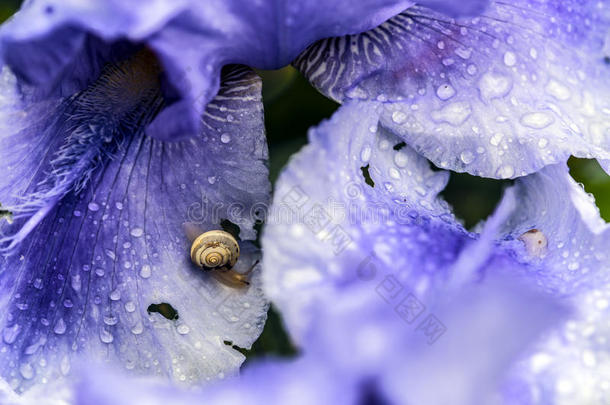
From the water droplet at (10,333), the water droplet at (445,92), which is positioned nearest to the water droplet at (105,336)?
the water droplet at (10,333)

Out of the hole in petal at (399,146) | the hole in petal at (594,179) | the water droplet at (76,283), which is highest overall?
the hole in petal at (399,146)

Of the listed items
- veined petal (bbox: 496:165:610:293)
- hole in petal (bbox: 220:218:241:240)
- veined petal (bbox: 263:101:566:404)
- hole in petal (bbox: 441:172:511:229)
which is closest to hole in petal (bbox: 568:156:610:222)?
hole in petal (bbox: 441:172:511:229)

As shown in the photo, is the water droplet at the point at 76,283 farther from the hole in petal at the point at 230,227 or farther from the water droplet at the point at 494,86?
the water droplet at the point at 494,86

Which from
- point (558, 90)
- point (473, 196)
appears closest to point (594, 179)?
point (473, 196)

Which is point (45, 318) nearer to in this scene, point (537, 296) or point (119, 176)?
point (119, 176)

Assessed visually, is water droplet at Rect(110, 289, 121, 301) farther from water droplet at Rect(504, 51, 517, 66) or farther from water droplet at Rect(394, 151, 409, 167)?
water droplet at Rect(504, 51, 517, 66)

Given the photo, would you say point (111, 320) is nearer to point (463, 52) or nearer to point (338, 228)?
point (338, 228)
